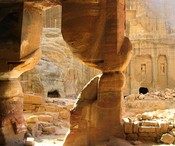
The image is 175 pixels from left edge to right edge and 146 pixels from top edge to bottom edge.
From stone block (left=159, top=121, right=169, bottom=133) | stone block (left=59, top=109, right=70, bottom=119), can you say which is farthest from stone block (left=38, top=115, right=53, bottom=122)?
stone block (left=159, top=121, right=169, bottom=133)

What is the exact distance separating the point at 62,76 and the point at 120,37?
1412 centimetres

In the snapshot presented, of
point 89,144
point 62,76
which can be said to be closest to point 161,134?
point 89,144

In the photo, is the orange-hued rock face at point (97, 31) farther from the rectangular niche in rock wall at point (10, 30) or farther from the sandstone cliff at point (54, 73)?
the sandstone cliff at point (54, 73)

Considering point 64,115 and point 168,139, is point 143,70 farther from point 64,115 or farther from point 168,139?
point 168,139

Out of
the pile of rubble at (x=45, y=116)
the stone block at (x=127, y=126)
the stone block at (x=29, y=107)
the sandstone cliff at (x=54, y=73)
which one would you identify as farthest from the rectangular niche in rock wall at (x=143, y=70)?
the stone block at (x=127, y=126)

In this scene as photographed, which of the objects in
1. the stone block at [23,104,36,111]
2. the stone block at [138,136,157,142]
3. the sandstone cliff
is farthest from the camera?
the sandstone cliff

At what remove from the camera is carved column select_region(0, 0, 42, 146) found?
7.18 meters

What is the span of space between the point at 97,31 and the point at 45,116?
530 cm

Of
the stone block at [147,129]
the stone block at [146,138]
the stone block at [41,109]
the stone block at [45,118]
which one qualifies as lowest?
the stone block at [45,118]

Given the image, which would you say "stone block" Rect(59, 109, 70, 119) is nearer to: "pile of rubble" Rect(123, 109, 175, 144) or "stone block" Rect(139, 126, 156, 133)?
"pile of rubble" Rect(123, 109, 175, 144)

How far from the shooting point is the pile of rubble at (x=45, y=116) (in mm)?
10109

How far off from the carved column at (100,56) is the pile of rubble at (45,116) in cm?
333

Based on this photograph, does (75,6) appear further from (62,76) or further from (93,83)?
(62,76)


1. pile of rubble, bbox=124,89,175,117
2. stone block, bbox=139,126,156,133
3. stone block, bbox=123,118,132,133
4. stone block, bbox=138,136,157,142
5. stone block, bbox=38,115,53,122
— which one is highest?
stone block, bbox=123,118,132,133
